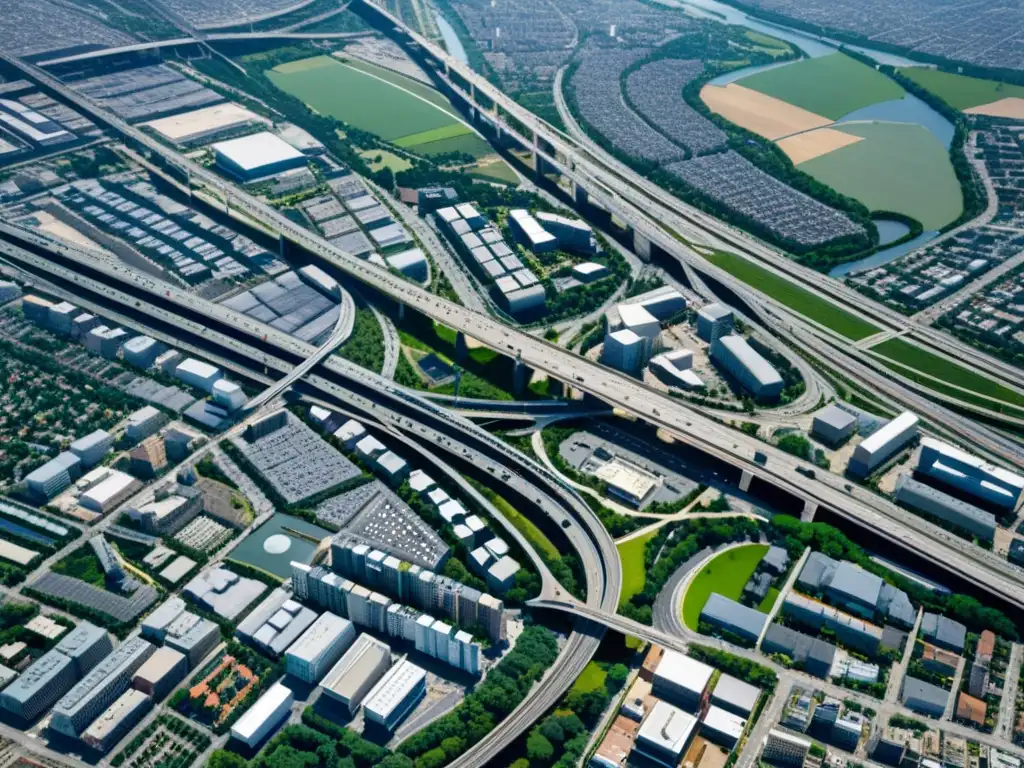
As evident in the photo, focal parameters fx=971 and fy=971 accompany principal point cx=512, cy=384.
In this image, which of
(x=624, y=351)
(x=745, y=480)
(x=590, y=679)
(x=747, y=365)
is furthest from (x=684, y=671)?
(x=747, y=365)

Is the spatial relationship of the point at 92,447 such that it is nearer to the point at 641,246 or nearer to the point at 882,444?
the point at 641,246

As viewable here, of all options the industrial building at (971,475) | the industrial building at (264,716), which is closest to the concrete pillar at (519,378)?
the industrial building at (971,475)

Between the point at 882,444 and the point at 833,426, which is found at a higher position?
the point at 882,444

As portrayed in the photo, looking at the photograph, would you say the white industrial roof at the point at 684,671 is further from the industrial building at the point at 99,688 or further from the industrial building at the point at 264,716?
the industrial building at the point at 99,688

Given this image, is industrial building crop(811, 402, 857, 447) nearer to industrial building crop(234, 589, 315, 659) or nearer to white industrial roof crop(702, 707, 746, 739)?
white industrial roof crop(702, 707, 746, 739)

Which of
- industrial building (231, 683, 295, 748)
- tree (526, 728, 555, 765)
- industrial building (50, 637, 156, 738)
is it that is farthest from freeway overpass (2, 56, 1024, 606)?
industrial building (50, 637, 156, 738)

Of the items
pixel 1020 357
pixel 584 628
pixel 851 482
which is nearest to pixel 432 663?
pixel 584 628
